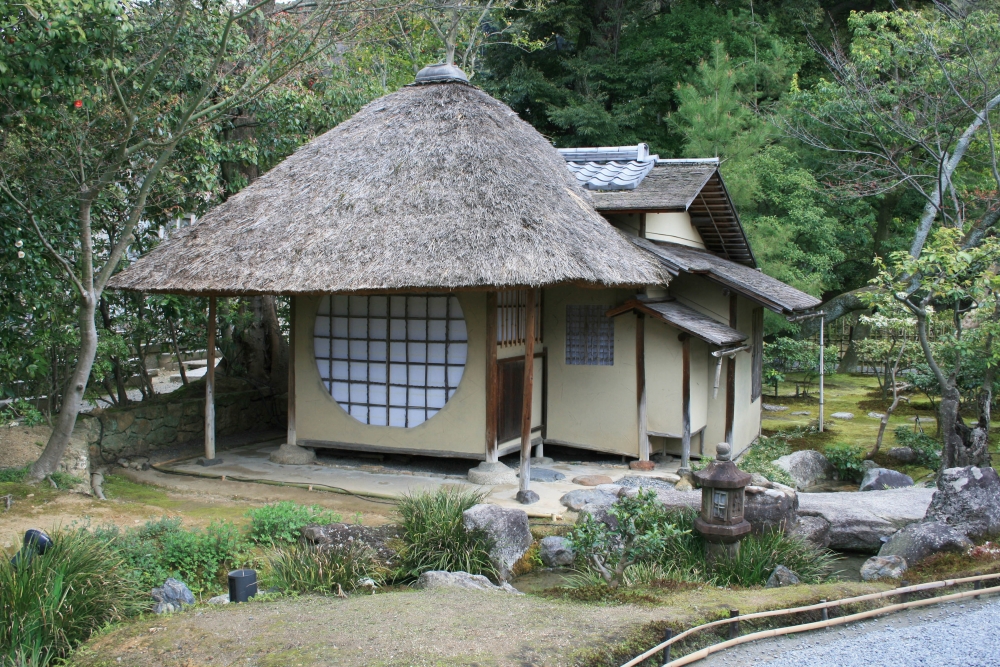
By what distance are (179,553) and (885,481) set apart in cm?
850

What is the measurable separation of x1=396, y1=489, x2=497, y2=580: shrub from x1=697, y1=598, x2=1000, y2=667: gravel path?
8.39 feet

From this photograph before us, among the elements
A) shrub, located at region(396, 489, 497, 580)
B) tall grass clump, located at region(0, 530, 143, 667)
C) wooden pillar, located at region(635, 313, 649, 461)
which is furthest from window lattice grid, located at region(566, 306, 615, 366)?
tall grass clump, located at region(0, 530, 143, 667)

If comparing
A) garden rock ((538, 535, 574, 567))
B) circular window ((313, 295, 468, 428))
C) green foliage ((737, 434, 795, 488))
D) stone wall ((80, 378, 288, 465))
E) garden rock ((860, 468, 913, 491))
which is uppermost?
circular window ((313, 295, 468, 428))

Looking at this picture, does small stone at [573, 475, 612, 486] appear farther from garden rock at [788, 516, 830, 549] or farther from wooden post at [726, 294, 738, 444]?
garden rock at [788, 516, 830, 549]

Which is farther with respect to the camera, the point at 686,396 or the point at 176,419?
the point at 176,419

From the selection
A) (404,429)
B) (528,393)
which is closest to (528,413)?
(528,393)

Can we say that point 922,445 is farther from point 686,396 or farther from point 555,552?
point 555,552

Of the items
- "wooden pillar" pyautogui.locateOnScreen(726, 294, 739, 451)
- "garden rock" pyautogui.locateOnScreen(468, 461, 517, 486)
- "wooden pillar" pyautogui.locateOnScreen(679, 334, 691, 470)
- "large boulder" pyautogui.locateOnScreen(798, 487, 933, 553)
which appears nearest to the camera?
"large boulder" pyautogui.locateOnScreen(798, 487, 933, 553)

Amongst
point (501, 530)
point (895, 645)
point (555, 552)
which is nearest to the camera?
point (895, 645)

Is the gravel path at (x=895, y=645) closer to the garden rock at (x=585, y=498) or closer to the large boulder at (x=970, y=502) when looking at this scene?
the large boulder at (x=970, y=502)

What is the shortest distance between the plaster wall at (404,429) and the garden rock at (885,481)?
501cm

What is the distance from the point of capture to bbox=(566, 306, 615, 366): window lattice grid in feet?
37.4

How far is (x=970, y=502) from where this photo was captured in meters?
7.55

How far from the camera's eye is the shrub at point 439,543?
695cm
